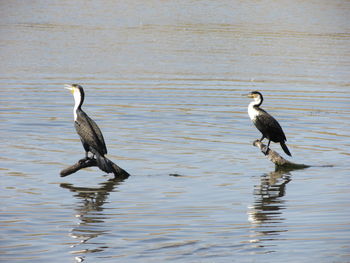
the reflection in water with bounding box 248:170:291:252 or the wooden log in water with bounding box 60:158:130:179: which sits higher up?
the wooden log in water with bounding box 60:158:130:179

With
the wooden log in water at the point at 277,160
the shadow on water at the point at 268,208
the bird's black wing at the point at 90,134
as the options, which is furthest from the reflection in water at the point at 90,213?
the wooden log in water at the point at 277,160

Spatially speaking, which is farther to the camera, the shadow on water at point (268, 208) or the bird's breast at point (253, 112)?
the bird's breast at point (253, 112)

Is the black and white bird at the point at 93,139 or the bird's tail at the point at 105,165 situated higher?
the black and white bird at the point at 93,139

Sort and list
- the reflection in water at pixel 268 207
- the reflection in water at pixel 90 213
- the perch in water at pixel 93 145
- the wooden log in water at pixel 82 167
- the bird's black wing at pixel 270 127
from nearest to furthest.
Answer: the reflection in water at pixel 90 213
the reflection in water at pixel 268 207
the wooden log in water at pixel 82 167
the perch in water at pixel 93 145
the bird's black wing at pixel 270 127

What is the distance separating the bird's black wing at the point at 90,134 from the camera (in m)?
11.8

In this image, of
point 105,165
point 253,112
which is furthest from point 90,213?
point 253,112

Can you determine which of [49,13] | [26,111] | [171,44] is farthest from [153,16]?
[26,111]

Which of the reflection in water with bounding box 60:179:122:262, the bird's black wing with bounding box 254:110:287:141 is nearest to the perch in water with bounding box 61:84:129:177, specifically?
the reflection in water with bounding box 60:179:122:262

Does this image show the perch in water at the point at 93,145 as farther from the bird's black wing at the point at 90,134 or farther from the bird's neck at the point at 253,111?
the bird's neck at the point at 253,111

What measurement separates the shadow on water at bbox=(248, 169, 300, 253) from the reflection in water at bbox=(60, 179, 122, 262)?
1794 mm

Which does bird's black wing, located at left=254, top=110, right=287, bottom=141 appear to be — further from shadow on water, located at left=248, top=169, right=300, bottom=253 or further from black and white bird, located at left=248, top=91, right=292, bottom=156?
shadow on water, located at left=248, top=169, right=300, bottom=253

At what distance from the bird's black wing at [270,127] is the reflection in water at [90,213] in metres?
2.92

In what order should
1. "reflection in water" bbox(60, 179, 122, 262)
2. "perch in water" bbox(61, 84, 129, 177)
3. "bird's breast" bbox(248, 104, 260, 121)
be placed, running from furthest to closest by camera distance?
"bird's breast" bbox(248, 104, 260, 121)
"perch in water" bbox(61, 84, 129, 177)
"reflection in water" bbox(60, 179, 122, 262)

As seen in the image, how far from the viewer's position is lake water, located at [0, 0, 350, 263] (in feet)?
29.7
